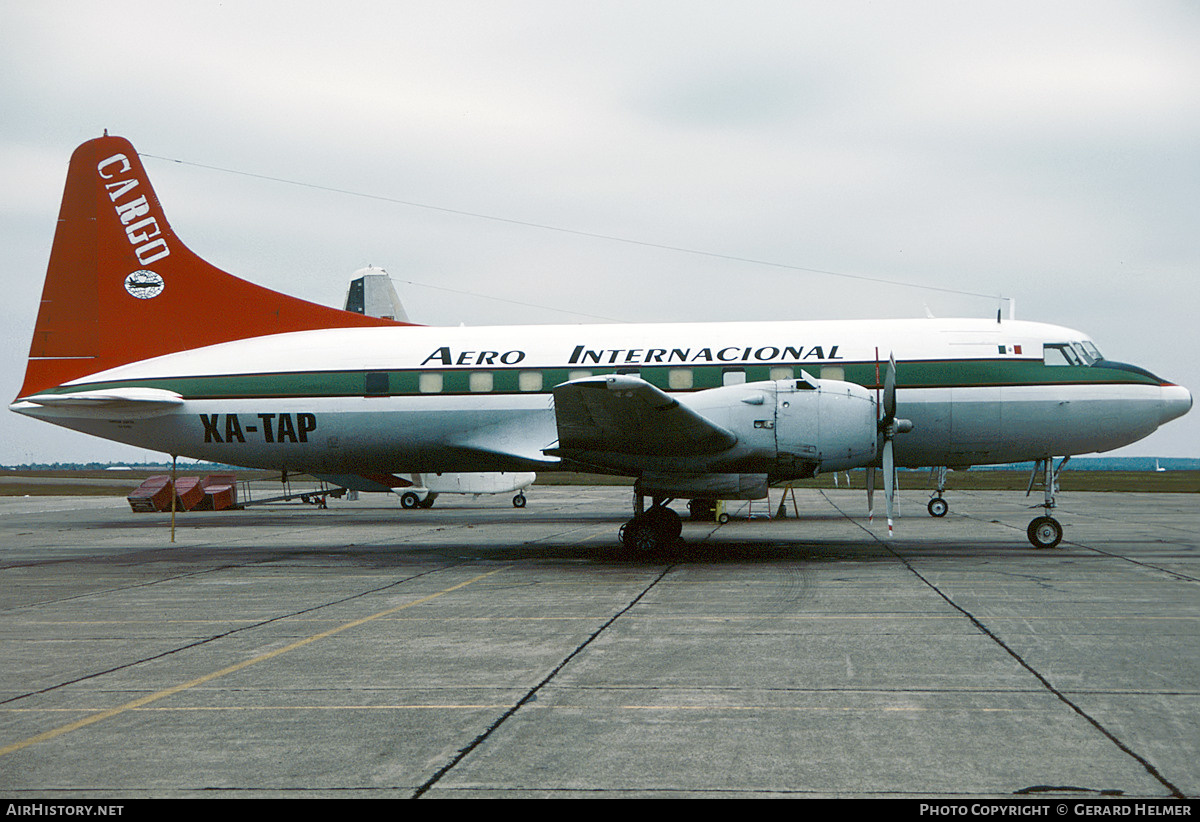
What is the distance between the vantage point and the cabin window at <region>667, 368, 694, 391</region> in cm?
1806

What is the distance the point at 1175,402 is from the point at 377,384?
15.3 metres

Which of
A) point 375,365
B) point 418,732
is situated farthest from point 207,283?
point 418,732

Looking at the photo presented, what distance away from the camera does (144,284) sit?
20.4 metres

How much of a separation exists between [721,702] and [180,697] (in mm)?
4013

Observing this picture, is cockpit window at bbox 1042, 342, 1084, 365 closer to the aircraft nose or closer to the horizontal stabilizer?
the aircraft nose

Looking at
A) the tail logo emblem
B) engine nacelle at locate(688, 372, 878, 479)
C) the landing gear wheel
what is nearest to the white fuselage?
the tail logo emblem

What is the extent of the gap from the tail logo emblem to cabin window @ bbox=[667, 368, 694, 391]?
36.6 ft

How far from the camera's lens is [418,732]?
607 cm

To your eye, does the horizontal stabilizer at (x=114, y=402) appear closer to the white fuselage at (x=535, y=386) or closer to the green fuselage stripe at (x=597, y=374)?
the white fuselage at (x=535, y=386)

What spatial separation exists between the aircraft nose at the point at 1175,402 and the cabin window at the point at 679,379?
351 inches

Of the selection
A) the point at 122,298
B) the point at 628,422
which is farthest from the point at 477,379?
the point at 122,298

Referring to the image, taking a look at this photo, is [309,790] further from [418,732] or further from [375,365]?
[375,365]

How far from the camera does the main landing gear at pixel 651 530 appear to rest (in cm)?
1662

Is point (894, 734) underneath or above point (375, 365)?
underneath
